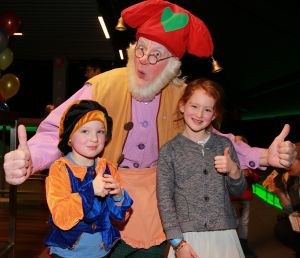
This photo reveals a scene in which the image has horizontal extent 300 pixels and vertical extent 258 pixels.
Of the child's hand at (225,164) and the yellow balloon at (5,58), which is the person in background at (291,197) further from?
the yellow balloon at (5,58)

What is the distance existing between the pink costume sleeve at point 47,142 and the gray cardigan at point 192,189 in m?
0.46

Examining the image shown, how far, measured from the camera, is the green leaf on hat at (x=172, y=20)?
6.84 ft

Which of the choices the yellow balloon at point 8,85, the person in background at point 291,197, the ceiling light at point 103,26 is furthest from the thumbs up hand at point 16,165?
the ceiling light at point 103,26

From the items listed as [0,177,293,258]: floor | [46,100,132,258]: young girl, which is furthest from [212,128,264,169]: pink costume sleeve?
[0,177,293,258]: floor

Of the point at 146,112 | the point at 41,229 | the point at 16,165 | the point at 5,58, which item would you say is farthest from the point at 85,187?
the point at 5,58

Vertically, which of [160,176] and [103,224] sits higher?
[160,176]

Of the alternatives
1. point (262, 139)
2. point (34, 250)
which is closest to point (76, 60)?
point (262, 139)

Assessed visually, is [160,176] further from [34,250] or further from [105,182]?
[34,250]

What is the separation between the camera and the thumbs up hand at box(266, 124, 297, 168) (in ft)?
6.38

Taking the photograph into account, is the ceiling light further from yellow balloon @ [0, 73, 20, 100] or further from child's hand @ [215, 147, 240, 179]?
child's hand @ [215, 147, 240, 179]

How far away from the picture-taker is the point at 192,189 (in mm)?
1945

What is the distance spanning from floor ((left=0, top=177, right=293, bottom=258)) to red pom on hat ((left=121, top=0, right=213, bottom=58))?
1674 millimetres

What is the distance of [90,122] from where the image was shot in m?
1.75

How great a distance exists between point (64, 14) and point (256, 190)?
5.23 meters
